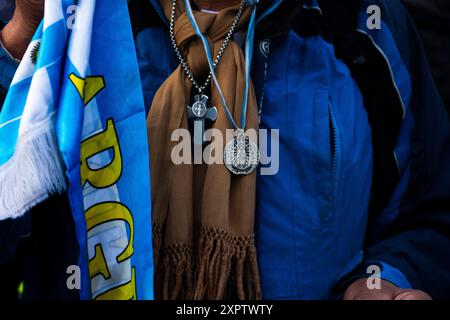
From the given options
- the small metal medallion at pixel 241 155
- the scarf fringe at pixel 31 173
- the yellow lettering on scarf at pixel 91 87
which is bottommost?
the scarf fringe at pixel 31 173

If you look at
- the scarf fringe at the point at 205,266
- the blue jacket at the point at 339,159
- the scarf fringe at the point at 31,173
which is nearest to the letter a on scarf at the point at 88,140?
the scarf fringe at the point at 31,173

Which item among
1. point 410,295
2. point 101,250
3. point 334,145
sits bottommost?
point 410,295

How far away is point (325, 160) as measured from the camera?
1363 mm

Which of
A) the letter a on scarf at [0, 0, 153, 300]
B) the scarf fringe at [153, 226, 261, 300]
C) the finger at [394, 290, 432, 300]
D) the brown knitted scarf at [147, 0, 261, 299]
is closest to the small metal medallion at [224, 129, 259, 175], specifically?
the brown knitted scarf at [147, 0, 261, 299]

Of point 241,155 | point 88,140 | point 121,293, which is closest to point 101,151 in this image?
point 88,140

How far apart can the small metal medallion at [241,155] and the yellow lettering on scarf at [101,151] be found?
12.1 inches

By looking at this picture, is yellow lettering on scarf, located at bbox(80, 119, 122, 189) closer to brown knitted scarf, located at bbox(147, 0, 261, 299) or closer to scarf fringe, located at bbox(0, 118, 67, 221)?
scarf fringe, located at bbox(0, 118, 67, 221)

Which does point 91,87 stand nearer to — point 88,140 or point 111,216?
point 88,140

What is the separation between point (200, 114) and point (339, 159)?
0.36m

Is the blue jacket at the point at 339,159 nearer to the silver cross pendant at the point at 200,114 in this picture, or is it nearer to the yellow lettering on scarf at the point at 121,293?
the silver cross pendant at the point at 200,114

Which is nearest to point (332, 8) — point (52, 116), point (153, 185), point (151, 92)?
point (151, 92)

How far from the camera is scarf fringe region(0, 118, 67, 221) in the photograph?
898mm

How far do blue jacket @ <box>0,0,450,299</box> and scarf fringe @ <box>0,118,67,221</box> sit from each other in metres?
0.43

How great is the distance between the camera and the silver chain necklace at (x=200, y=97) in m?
1.27
